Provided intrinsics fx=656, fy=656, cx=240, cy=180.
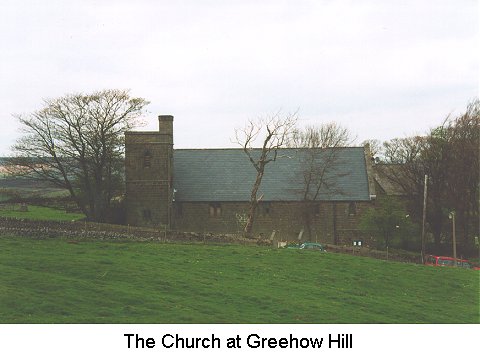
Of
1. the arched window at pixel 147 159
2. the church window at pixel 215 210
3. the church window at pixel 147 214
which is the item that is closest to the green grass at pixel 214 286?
the church window at pixel 147 214

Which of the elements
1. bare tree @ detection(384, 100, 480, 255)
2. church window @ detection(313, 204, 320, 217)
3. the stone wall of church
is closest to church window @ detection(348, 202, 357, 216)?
the stone wall of church

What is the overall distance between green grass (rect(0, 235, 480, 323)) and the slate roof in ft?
70.7

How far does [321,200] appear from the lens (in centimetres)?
6056

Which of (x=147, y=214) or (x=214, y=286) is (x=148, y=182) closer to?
(x=147, y=214)

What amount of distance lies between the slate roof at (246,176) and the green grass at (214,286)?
21.5 meters

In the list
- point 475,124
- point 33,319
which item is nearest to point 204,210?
point 475,124

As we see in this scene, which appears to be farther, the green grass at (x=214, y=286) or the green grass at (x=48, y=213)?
the green grass at (x=48, y=213)

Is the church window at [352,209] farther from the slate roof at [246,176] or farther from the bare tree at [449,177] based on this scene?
the bare tree at [449,177]

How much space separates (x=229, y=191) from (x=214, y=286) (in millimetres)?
35760

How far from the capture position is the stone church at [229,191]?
5638cm

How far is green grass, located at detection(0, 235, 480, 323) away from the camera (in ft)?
65.7

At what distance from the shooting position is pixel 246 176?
6306 centimetres

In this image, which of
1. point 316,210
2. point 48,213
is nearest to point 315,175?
point 316,210

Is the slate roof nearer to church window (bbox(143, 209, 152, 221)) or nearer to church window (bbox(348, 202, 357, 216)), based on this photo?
church window (bbox(348, 202, 357, 216))
